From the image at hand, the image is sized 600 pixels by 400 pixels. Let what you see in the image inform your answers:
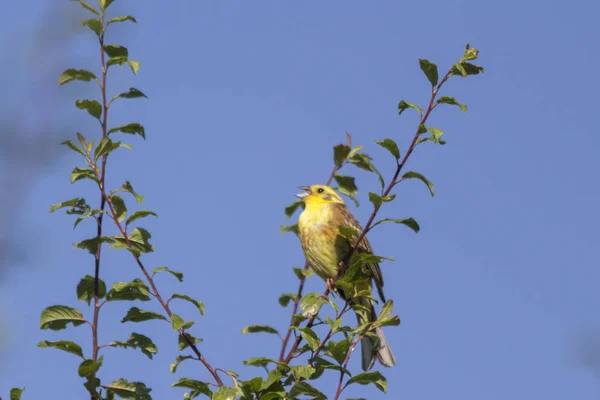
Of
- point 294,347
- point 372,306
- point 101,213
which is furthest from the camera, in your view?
point 372,306

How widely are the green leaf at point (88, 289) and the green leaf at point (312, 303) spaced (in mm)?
793

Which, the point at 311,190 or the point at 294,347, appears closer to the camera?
the point at 294,347

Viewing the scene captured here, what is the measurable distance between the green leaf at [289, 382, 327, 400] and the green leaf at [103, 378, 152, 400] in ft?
1.81

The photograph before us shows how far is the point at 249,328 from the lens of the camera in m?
3.35

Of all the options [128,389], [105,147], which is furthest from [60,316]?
[105,147]

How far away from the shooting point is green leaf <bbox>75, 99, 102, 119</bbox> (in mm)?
2955

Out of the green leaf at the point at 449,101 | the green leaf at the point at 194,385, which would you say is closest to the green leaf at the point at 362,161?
the green leaf at the point at 449,101

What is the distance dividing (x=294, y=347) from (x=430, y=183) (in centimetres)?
87

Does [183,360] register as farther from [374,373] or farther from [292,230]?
[292,230]

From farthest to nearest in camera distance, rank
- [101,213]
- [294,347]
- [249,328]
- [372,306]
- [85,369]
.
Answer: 1. [372,306]
2. [249,328]
3. [294,347]
4. [101,213]
5. [85,369]

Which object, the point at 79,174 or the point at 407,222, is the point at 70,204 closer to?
the point at 79,174

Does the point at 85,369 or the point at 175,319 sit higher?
the point at 175,319

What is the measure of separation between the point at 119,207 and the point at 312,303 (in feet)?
2.83

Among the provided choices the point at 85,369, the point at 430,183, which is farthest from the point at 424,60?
the point at 85,369
